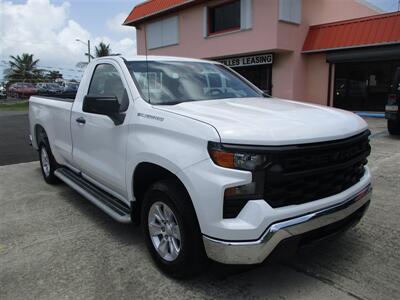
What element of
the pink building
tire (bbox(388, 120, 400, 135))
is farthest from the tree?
tire (bbox(388, 120, 400, 135))

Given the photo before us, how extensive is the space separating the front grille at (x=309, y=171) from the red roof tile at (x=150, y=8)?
18928 mm

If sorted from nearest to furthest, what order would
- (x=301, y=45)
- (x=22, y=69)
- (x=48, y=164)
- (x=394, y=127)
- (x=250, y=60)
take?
(x=48, y=164), (x=394, y=127), (x=301, y=45), (x=250, y=60), (x=22, y=69)

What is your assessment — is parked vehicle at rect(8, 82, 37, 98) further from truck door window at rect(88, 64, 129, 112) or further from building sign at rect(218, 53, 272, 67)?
truck door window at rect(88, 64, 129, 112)

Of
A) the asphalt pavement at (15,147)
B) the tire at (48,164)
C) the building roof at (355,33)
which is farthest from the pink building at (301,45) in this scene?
the tire at (48,164)

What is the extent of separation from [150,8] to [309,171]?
2285 cm

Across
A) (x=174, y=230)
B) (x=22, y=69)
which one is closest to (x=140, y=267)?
(x=174, y=230)

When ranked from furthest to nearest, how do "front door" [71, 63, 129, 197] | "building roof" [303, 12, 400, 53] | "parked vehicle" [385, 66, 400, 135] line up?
"building roof" [303, 12, 400, 53], "parked vehicle" [385, 66, 400, 135], "front door" [71, 63, 129, 197]

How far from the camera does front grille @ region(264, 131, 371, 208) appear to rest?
255cm

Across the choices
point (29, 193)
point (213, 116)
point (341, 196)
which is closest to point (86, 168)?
point (29, 193)

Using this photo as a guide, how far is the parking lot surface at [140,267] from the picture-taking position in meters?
2.94

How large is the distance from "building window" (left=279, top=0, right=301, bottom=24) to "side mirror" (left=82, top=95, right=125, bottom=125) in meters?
14.6

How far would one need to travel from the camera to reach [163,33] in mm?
23406

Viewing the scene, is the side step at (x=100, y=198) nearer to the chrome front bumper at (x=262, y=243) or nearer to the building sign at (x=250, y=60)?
the chrome front bumper at (x=262, y=243)

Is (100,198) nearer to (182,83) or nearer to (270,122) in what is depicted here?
(182,83)
